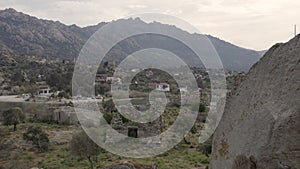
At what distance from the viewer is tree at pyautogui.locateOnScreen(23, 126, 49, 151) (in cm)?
Result: 2395

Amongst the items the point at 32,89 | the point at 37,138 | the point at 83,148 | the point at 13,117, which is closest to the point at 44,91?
the point at 32,89

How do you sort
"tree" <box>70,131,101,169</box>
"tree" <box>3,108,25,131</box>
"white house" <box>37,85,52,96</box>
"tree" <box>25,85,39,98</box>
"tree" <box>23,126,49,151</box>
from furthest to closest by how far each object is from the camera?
"tree" <box>25,85,39,98</box> < "white house" <box>37,85,52,96</box> < "tree" <box>3,108,25,131</box> < "tree" <box>23,126,49,151</box> < "tree" <box>70,131,101,169</box>

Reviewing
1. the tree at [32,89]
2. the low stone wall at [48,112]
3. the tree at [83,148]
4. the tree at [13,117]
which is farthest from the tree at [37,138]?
the tree at [32,89]

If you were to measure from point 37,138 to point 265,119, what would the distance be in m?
22.5

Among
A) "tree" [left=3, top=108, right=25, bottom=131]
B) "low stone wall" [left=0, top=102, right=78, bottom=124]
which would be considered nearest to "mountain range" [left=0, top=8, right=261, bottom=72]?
"low stone wall" [left=0, top=102, right=78, bottom=124]

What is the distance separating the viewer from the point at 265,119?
11.2 ft

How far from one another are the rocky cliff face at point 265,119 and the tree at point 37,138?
69.3 ft

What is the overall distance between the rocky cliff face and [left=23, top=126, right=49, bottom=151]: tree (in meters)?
21.1

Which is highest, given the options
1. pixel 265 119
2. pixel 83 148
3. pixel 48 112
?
pixel 265 119

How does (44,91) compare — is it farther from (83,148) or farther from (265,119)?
(265,119)

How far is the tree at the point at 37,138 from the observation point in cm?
2395

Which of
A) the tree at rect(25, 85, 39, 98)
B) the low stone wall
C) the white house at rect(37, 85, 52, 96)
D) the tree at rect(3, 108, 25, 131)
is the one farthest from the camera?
the tree at rect(25, 85, 39, 98)

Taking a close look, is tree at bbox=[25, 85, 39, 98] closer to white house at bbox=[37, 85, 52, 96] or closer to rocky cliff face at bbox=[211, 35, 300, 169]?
white house at bbox=[37, 85, 52, 96]

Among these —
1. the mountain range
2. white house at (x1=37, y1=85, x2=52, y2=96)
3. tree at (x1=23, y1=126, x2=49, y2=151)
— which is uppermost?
the mountain range
